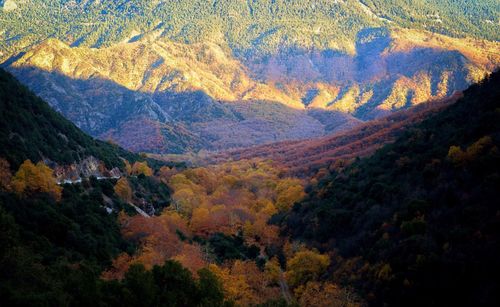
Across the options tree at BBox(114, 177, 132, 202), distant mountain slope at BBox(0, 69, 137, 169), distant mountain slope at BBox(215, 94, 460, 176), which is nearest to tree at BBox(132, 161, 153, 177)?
distant mountain slope at BBox(0, 69, 137, 169)

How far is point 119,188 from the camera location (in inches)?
3647

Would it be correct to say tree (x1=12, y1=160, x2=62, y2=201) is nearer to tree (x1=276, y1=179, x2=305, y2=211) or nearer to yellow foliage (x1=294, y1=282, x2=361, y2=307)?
yellow foliage (x1=294, y1=282, x2=361, y2=307)

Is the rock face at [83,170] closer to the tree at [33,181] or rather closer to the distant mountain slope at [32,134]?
the distant mountain slope at [32,134]

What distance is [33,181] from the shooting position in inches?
2613

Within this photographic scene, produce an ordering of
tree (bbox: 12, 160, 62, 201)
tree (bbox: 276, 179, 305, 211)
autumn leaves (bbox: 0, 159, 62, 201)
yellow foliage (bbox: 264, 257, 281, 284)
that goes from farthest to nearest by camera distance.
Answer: tree (bbox: 276, 179, 305, 211)
yellow foliage (bbox: 264, 257, 281, 284)
tree (bbox: 12, 160, 62, 201)
autumn leaves (bbox: 0, 159, 62, 201)

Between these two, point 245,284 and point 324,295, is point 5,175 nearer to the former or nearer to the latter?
point 245,284

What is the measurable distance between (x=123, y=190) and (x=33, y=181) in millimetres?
27496

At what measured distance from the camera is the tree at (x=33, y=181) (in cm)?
6406

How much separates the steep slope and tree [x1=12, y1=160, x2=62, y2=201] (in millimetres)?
38329

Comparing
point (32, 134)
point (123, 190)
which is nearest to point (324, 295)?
point (123, 190)

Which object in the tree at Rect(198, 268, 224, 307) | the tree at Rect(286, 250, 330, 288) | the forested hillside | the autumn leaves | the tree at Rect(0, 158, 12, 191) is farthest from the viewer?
the tree at Rect(286, 250, 330, 288)

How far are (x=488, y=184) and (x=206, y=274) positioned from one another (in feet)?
99.1

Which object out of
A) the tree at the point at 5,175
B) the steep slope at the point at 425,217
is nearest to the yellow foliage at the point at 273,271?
the steep slope at the point at 425,217

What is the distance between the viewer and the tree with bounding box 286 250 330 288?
67750 millimetres
